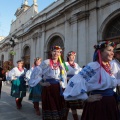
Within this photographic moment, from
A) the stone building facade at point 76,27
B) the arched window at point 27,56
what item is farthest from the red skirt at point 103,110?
the arched window at point 27,56

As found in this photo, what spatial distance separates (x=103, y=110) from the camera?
225 cm

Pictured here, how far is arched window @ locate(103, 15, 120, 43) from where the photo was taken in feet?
31.9

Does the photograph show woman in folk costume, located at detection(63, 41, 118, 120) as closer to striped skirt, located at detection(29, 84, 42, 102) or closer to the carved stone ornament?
striped skirt, located at detection(29, 84, 42, 102)

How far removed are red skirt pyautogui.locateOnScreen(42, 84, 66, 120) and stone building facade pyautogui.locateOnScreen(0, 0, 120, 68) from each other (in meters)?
6.56

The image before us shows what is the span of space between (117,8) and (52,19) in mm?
6516

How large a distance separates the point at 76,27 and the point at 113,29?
2616mm

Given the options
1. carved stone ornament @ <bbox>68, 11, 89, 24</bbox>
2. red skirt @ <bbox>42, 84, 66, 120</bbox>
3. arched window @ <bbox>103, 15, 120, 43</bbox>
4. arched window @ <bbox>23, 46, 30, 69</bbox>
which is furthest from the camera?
arched window @ <bbox>23, 46, 30, 69</bbox>

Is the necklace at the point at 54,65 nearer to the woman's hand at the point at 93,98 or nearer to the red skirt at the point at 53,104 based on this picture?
the red skirt at the point at 53,104

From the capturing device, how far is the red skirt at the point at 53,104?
379 cm

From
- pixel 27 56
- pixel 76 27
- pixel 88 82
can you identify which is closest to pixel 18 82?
pixel 88 82

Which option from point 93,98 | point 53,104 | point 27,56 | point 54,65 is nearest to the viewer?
point 93,98

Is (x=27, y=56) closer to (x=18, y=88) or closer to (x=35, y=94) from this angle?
(x=18, y=88)

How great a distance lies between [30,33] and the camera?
19.0 meters

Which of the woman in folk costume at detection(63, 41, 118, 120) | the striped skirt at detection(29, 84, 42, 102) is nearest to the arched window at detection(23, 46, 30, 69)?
the striped skirt at detection(29, 84, 42, 102)
